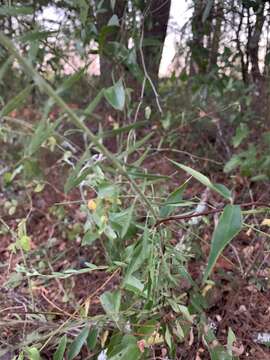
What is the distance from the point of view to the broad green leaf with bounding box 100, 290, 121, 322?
0.97 m

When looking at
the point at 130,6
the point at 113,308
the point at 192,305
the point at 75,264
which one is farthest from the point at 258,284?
the point at 130,6

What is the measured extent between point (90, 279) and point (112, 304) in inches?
27.5

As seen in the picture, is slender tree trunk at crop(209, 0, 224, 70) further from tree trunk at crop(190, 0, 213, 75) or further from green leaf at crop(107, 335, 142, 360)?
green leaf at crop(107, 335, 142, 360)

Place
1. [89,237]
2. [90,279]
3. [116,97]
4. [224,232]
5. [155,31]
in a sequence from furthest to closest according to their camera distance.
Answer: [155,31], [90,279], [89,237], [116,97], [224,232]

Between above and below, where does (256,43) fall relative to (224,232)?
above

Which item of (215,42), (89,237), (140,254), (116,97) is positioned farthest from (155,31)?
(140,254)

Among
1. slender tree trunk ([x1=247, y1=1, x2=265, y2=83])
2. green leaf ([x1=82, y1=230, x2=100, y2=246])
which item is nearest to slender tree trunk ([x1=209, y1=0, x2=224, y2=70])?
slender tree trunk ([x1=247, y1=1, x2=265, y2=83])

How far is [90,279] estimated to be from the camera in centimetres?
167

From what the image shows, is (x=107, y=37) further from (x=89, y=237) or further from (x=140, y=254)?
(x=140, y=254)

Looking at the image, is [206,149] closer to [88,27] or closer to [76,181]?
[88,27]

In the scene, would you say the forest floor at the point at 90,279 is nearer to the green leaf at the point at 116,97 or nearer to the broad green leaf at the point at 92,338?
the broad green leaf at the point at 92,338

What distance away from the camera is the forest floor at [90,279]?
1.26 m

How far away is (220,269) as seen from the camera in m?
1.48

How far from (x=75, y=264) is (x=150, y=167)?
0.66 m
